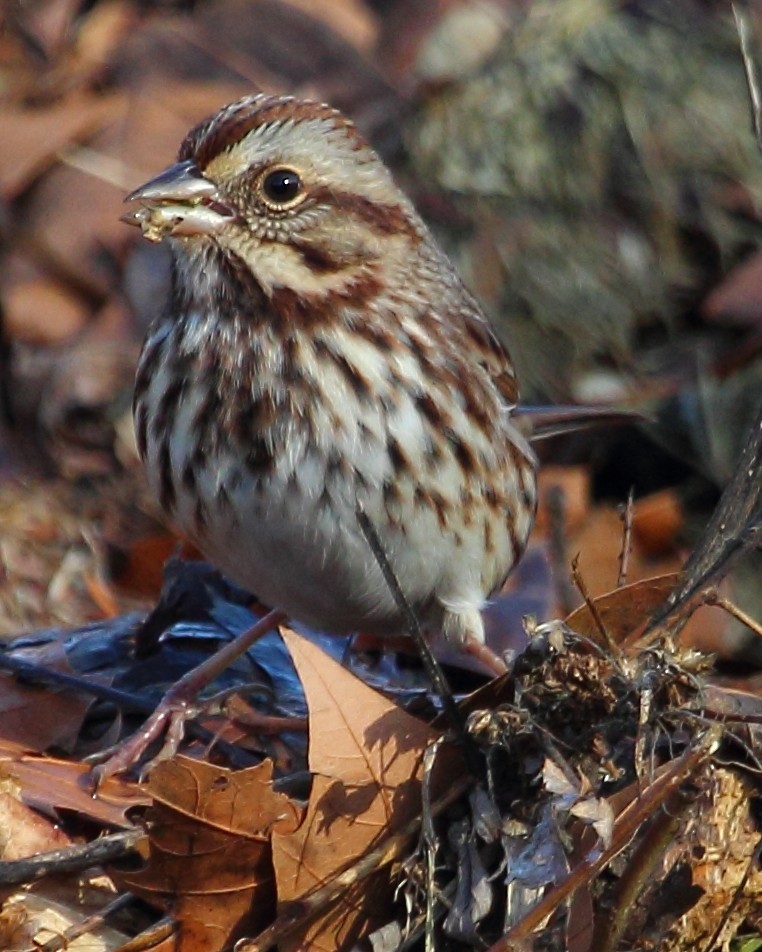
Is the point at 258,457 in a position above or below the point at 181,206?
below

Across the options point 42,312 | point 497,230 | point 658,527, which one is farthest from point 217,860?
point 42,312

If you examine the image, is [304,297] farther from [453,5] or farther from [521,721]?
[453,5]

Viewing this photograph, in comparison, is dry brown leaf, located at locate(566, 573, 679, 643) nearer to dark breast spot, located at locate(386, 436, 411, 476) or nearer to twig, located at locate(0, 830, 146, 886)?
dark breast spot, located at locate(386, 436, 411, 476)

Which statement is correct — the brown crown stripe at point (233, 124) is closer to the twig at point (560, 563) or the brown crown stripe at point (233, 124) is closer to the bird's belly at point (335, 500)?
the bird's belly at point (335, 500)

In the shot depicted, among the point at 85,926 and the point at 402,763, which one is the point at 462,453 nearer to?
the point at 402,763

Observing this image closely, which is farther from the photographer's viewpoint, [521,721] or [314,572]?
[314,572]

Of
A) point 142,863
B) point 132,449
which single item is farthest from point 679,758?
point 132,449
